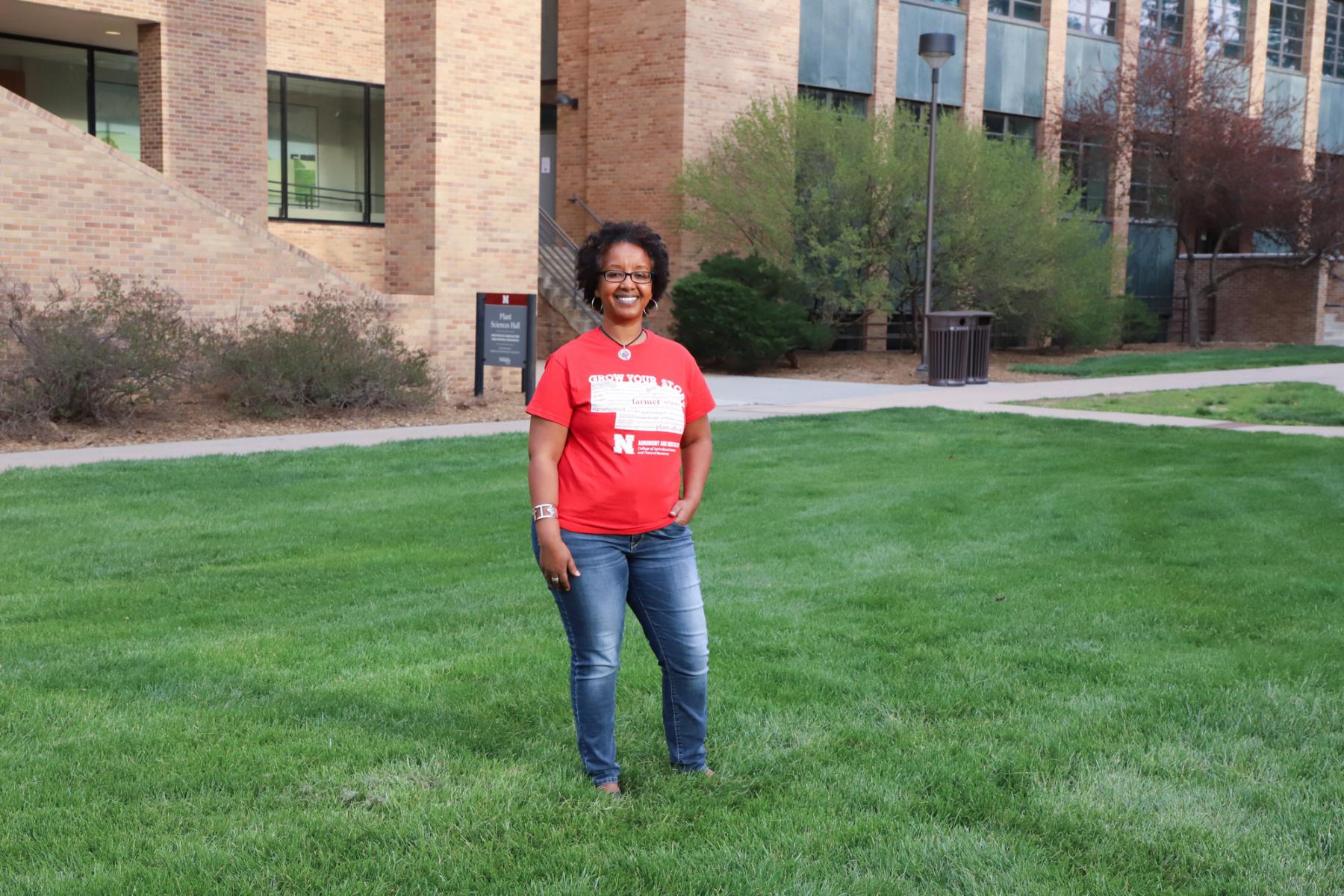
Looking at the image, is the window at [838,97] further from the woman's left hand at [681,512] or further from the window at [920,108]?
the woman's left hand at [681,512]

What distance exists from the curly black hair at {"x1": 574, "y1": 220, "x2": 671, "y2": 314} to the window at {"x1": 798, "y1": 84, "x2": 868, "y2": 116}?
23.9 meters

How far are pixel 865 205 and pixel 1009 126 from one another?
9723 mm

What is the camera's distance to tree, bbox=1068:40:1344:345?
31.2 metres

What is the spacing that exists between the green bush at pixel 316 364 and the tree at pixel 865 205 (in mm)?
10153

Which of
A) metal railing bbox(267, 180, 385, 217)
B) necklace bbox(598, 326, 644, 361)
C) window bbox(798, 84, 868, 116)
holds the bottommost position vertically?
necklace bbox(598, 326, 644, 361)

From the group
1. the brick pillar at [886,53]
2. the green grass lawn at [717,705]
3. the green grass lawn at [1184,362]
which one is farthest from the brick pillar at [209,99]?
the green grass lawn at [1184,362]

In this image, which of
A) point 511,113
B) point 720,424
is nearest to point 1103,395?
point 720,424

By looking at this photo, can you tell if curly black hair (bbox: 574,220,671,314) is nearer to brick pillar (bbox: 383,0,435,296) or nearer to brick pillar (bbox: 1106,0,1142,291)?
brick pillar (bbox: 383,0,435,296)

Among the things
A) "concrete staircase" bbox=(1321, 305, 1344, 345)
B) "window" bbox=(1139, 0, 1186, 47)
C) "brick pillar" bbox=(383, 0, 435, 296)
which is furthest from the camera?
"concrete staircase" bbox=(1321, 305, 1344, 345)

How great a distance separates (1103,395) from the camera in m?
18.6

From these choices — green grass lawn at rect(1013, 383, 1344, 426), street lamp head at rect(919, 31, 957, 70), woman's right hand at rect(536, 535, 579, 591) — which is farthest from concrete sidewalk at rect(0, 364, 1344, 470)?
woman's right hand at rect(536, 535, 579, 591)

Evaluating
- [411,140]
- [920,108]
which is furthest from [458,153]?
[920,108]

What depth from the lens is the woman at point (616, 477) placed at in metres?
3.81

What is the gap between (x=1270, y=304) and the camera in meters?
37.7
